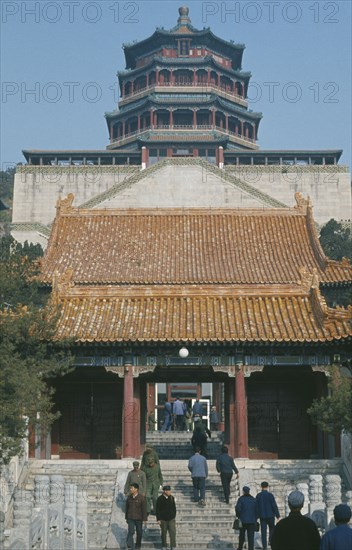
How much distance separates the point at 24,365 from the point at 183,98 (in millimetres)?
51454

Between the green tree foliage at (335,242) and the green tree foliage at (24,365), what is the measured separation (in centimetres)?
2605

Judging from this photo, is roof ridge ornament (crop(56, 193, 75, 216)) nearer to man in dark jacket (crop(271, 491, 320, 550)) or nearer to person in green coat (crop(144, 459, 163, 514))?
person in green coat (crop(144, 459, 163, 514))

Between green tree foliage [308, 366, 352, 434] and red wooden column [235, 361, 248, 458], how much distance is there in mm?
2601

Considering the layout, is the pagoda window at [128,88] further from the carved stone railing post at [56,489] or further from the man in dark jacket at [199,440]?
the carved stone railing post at [56,489]

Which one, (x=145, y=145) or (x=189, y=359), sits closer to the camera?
(x=189, y=359)

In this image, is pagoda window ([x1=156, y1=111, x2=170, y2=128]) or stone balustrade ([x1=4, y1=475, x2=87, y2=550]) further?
pagoda window ([x1=156, y1=111, x2=170, y2=128])

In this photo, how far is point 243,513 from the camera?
15.2m

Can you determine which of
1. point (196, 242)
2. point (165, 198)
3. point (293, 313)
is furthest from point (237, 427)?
point (165, 198)

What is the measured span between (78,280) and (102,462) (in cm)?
1130

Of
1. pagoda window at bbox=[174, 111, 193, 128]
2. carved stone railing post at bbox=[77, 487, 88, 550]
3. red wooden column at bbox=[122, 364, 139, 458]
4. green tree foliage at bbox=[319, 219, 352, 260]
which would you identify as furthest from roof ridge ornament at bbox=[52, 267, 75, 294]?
pagoda window at bbox=[174, 111, 193, 128]

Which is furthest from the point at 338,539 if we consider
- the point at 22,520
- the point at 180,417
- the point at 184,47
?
the point at 184,47

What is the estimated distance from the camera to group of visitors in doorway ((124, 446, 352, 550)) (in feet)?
31.1

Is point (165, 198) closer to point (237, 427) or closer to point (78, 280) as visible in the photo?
point (78, 280)

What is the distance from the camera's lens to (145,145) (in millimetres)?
67812
